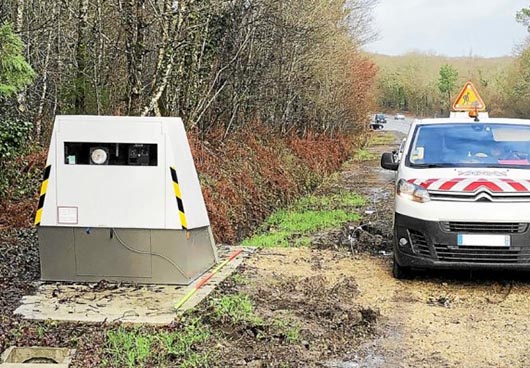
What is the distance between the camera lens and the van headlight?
7.86 m

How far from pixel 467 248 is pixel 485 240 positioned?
21cm

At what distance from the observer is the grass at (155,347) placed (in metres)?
5.21

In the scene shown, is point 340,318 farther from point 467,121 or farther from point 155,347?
point 467,121

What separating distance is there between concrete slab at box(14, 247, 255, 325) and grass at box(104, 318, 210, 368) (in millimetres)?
283

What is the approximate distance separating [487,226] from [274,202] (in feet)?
33.4

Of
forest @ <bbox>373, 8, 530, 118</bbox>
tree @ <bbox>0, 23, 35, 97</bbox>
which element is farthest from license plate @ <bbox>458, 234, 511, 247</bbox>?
forest @ <bbox>373, 8, 530, 118</bbox>

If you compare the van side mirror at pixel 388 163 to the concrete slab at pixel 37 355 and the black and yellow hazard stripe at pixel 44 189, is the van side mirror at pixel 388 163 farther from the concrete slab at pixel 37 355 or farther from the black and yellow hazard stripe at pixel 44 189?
the concrete slab at pixel 37 355

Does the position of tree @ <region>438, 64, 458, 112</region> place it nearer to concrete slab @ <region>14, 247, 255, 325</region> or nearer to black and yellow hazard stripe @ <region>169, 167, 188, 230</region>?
black and yellow hazard stripe @ <region>169, 167, 188, 230</region>

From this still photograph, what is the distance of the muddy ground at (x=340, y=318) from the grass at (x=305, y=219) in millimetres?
2575

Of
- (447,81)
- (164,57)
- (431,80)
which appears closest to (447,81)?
(447,81)

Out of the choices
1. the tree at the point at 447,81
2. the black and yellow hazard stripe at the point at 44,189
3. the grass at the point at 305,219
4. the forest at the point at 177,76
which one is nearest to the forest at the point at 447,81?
the tree at the point at 447,81

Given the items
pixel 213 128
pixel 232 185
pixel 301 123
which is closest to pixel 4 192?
pixel 232 185

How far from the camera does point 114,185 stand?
7.03 m

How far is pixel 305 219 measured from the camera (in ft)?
50.3
